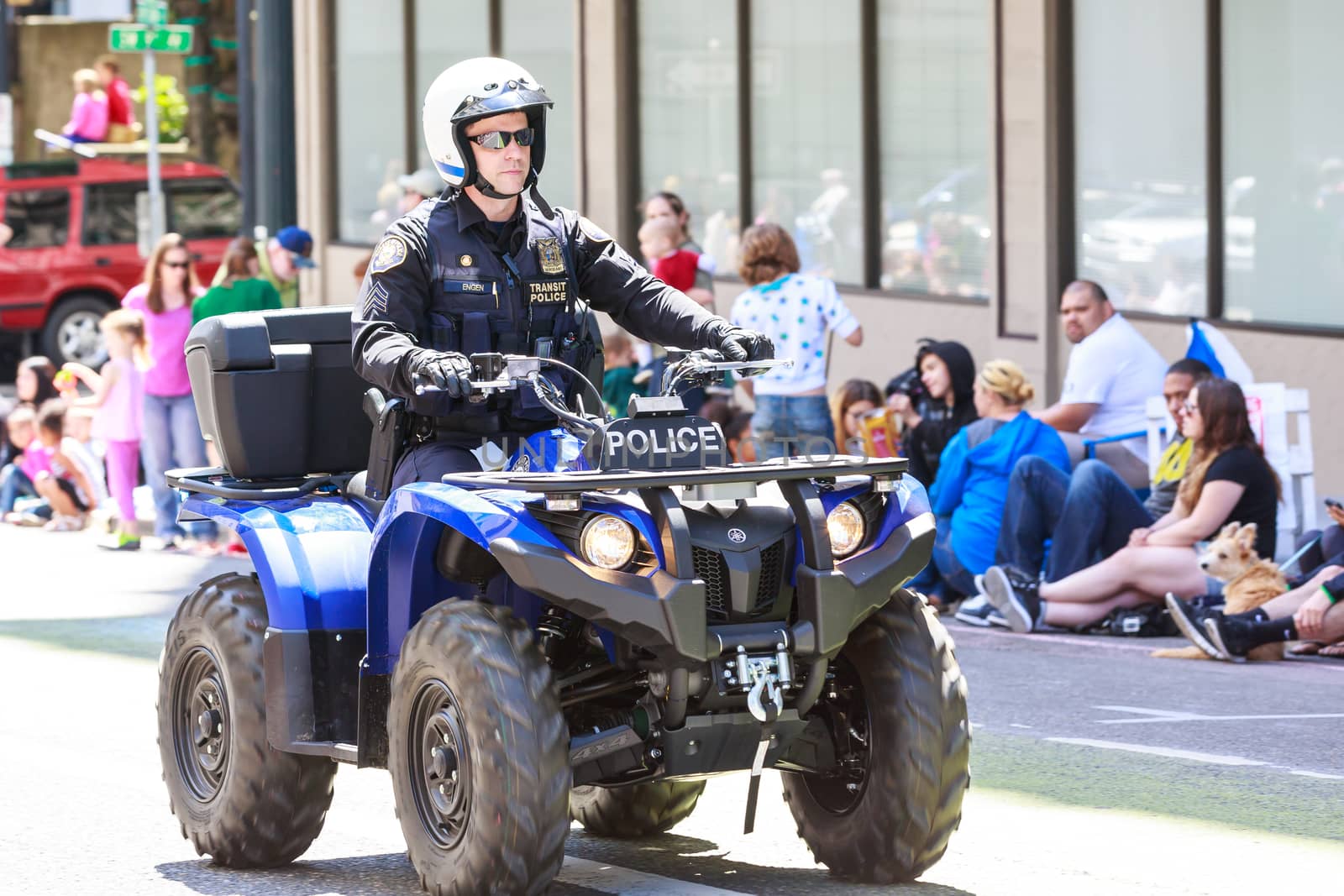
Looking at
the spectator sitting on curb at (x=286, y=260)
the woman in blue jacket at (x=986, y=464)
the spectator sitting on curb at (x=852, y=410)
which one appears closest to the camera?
the woman in blue jacket at (x=986, y=464)

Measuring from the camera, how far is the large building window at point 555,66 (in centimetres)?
2095

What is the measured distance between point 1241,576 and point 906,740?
518 cm

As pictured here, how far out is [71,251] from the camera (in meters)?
24.9

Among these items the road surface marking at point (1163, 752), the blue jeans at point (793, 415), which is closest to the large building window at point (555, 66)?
the blue jeans at point (793, 415)

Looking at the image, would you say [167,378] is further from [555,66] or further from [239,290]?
[555,66]

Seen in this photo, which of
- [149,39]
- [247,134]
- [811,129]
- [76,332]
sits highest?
[149,39]

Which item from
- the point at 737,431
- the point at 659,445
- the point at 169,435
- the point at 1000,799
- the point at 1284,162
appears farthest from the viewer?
the point at 169,435

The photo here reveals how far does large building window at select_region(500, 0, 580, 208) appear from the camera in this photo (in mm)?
20953

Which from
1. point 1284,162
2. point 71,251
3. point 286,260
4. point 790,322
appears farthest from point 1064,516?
point 71,251

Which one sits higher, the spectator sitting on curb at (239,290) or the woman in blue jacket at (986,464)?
the spectator sitting on curb at (239,290)

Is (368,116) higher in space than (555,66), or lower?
lower

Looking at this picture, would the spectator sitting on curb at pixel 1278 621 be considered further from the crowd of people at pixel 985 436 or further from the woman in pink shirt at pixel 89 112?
the woman in pink shirt at pixel 89 112

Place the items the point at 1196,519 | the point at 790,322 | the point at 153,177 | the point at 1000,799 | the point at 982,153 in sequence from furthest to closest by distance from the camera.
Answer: the point at 153,177 → the point at 982,153 → the point at 790,322 → the point at 1196,519 → the point at 1000,799

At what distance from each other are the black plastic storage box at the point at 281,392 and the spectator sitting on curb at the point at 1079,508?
5336mm
